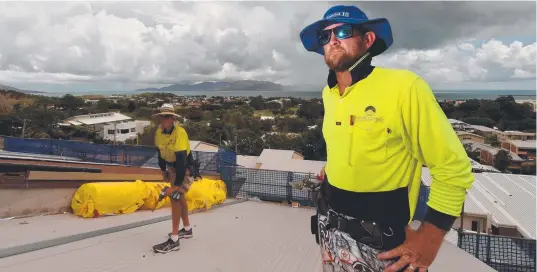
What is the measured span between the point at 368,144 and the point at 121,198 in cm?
508

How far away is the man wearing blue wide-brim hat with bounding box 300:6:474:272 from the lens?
113 centimetres

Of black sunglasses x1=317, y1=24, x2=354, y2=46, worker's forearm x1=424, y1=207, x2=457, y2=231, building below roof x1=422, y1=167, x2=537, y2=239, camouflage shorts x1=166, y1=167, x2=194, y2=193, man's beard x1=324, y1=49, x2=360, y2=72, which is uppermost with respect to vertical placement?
black sunglasses x1=317, y1=24, x2=354, y2=46

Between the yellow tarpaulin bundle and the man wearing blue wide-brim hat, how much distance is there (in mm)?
4670

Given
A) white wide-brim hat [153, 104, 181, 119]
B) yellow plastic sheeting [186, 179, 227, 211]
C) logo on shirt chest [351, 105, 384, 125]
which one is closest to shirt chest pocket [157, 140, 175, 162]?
white wide-brim hat [153, 104, 181, 119]

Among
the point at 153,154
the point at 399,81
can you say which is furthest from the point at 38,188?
the point at 399,81

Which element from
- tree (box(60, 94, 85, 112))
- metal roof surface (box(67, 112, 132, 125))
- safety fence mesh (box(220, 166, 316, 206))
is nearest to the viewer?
safety fence mesh (box(220, 166, 316, 206))

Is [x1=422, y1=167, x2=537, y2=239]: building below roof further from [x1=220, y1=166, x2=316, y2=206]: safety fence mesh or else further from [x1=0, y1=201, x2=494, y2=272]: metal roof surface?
[x1=0, y1=201, x2=494, y2=272]: metal roof surface

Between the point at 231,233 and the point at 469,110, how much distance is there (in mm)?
75542

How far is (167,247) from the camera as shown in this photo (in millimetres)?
3943

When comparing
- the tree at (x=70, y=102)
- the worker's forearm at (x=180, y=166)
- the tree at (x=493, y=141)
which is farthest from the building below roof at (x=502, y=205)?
the tree at (x=70, y=102)

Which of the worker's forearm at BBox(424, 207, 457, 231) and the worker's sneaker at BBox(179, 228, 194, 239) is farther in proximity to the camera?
the worker's sneaker at BBox(179, 228, 194, 239)

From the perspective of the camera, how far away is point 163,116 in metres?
3.96

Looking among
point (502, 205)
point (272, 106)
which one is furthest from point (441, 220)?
point (272, 106)

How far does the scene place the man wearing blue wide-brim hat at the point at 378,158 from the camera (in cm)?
113
